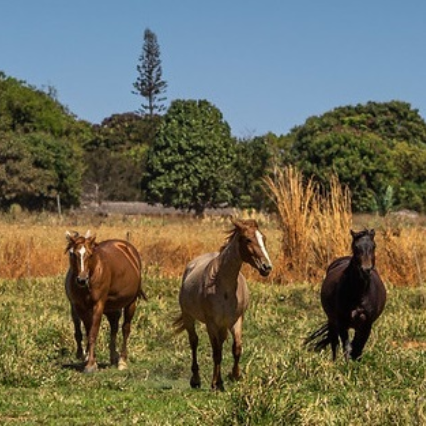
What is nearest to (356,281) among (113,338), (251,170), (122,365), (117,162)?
(122,365)

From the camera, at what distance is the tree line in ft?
176

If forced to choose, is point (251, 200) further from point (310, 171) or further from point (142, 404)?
point (142, 404)

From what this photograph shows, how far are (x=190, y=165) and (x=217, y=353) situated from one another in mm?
50586

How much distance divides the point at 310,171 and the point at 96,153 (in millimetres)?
23592

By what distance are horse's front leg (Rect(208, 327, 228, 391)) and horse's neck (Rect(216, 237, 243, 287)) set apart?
0.48 metres

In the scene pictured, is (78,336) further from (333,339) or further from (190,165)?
(190,165)

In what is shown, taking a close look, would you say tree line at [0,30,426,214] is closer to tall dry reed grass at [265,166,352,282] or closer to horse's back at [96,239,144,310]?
tall dry reed grass at [265,166,352,282]

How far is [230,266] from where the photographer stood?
985 centimetres

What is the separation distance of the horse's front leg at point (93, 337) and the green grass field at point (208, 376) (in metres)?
0.18

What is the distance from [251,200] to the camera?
60.9 meters

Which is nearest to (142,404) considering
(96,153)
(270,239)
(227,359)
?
(227,359)

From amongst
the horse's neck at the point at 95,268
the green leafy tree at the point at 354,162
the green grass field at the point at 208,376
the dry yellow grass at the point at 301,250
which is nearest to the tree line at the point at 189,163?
the green leafy tree at the point at 354,162

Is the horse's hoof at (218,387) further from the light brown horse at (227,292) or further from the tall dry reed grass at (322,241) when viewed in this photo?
the tall dry reed grass at (322,241)

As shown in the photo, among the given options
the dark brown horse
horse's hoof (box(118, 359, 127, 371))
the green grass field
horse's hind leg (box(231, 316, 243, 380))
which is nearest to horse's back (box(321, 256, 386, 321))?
the dark brown horse
